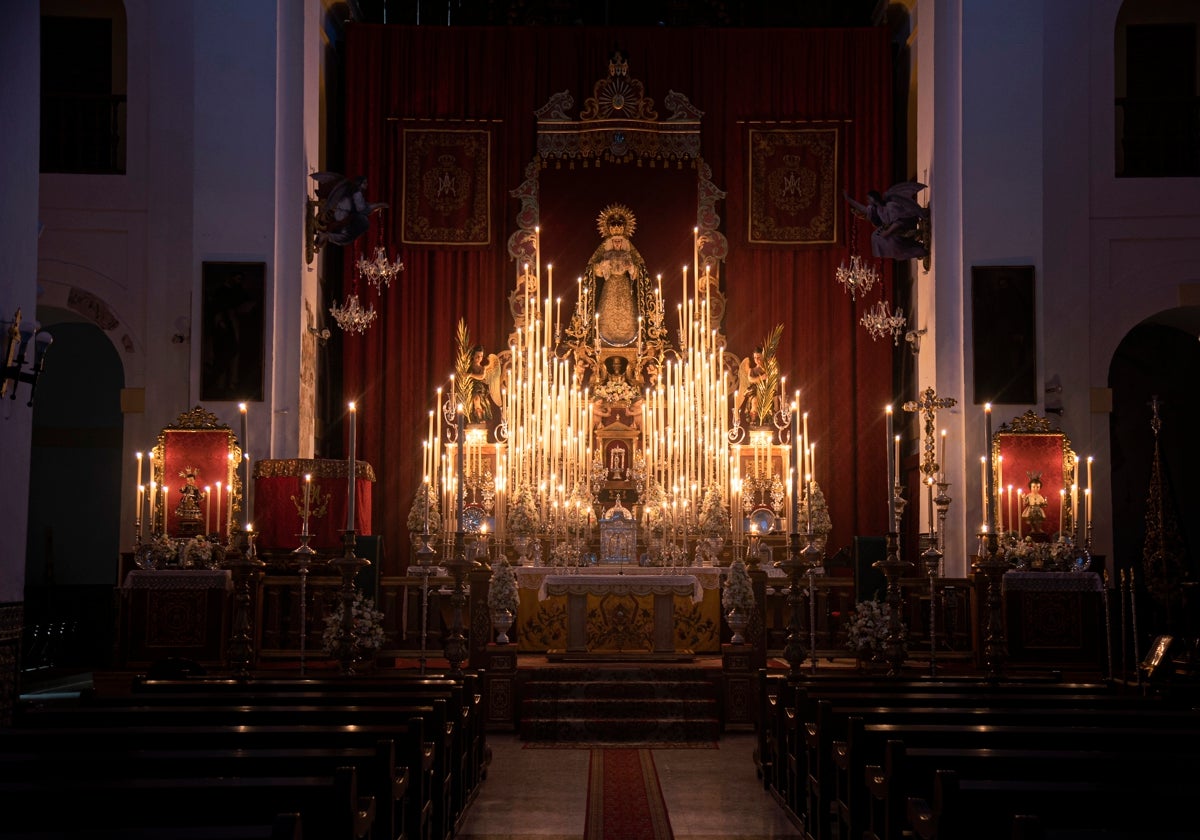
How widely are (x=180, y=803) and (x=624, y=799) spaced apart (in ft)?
15.1

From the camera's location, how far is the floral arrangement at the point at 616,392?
1641 centimetres

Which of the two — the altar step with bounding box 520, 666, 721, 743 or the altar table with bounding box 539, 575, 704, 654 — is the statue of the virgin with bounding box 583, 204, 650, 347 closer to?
the altar table with bounding box 539, 575, 704, 654

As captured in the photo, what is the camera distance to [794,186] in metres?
17.7

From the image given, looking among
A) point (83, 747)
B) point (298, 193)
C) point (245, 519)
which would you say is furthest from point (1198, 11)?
point (83, 747)

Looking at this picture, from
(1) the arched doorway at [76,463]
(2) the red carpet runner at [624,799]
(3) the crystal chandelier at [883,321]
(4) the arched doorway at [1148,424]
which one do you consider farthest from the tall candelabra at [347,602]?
(4) the arched doorway at [1148,424]

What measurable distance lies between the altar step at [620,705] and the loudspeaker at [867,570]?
8.77 feet

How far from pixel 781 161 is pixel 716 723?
892cm

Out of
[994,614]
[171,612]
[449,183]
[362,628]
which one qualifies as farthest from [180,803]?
[449,183]

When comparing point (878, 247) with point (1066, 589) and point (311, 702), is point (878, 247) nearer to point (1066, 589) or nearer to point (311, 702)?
point (1066, 589)

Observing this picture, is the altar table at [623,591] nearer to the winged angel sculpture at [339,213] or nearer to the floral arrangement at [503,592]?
the floral arrangement at [503,592]

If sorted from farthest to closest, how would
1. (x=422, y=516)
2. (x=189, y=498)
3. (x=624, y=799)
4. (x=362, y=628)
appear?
(x=422, y=516) → (x=189, y=498) → (x=362, y=628) → (x=624, y=799)

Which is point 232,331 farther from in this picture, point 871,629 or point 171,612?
point 871,629

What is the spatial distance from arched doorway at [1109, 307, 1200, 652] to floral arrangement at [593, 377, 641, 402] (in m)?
5.76

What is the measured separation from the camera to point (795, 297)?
1761 centimetres
